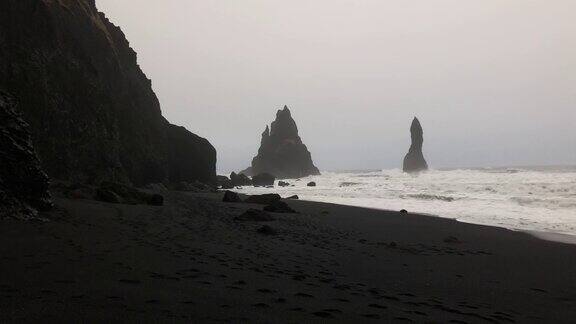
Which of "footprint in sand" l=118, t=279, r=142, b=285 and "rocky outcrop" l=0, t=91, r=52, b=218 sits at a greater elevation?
"rocky outcrop" l=0, t=91, r=52, b=218

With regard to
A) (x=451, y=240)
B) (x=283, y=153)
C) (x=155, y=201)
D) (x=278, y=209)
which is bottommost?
(x=451, y=240)

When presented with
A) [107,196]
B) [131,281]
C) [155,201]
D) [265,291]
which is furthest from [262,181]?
[131,281]

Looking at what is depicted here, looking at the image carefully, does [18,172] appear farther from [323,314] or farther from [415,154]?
[415,154]

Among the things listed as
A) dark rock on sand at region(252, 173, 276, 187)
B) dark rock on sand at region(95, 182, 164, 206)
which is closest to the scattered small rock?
dark rock on sand at region(95, 182, 164, 206)

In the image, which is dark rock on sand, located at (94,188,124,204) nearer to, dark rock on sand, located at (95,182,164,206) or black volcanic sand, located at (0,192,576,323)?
dark rock on sand, located at (95,182,164,206)

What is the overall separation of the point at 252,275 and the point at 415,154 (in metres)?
140

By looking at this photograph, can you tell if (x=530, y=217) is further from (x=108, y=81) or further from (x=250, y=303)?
(x=108, y=81)

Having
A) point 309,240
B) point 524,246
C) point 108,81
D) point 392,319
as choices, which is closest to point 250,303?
point 392,319

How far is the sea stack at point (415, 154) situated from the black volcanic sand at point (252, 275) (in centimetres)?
12937

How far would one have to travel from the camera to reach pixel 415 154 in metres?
138

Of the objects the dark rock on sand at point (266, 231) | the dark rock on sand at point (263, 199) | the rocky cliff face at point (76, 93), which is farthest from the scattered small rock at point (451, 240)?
the rocky cliff face at point (76, 93)

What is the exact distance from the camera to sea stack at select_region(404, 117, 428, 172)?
136m

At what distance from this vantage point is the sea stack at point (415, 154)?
448 ft

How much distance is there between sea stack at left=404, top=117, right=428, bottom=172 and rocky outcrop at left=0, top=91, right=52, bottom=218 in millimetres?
136454
